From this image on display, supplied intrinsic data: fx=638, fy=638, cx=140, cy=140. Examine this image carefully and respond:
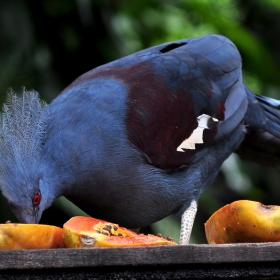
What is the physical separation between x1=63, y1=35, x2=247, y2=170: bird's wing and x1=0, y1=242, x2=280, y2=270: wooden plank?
1.39 metres

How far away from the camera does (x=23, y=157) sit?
2.67 m

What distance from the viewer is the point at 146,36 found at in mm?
6125

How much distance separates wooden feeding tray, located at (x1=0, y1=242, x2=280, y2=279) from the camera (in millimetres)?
1630

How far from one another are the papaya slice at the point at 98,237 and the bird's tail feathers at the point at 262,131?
1704mm

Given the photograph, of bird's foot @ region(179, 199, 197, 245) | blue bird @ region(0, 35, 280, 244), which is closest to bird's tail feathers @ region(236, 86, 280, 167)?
blue bird @ region(0, 35, 280, 244)

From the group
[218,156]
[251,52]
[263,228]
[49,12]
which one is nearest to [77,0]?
[49,12]

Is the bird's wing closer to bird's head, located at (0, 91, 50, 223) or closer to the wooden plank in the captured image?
bird's head, located at (0, 91, 50, 223)

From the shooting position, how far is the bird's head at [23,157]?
102 inches

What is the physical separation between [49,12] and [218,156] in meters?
2.77

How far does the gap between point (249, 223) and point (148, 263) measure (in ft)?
2.12

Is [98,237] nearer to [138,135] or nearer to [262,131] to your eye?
[138,135]

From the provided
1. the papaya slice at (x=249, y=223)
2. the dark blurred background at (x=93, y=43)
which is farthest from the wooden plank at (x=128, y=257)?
the dark blurred background at (x=93, y=43)

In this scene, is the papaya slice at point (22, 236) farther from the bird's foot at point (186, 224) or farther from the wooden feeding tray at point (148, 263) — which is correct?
the bird's foot at point (186, 224)

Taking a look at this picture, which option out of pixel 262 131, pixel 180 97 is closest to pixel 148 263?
pixel 180 97
